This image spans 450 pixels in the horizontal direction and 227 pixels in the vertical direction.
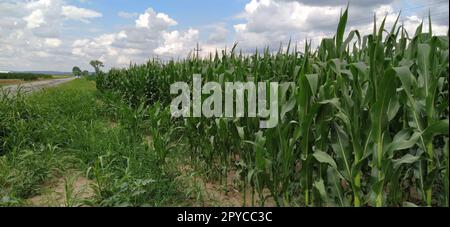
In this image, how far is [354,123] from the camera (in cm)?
204

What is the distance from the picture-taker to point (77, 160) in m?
4.34

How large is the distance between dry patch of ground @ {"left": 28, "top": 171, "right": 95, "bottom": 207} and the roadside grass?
5 cm

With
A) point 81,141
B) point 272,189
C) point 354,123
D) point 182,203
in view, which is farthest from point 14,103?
point 354,123

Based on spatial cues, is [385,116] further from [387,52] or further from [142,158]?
[142,158]

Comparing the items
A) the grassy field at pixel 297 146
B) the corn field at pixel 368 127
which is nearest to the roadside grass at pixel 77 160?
the grassy field at pixel 297 146

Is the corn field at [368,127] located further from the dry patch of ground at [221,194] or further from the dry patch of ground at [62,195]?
the dry patch of ground at [62,195]

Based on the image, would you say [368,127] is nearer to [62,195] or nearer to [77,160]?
[62,195]

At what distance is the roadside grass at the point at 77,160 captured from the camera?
310 cm

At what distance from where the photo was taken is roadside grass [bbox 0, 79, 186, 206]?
310 cm

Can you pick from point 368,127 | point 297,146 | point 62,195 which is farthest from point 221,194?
point 368,127

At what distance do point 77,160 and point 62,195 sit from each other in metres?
1.09
